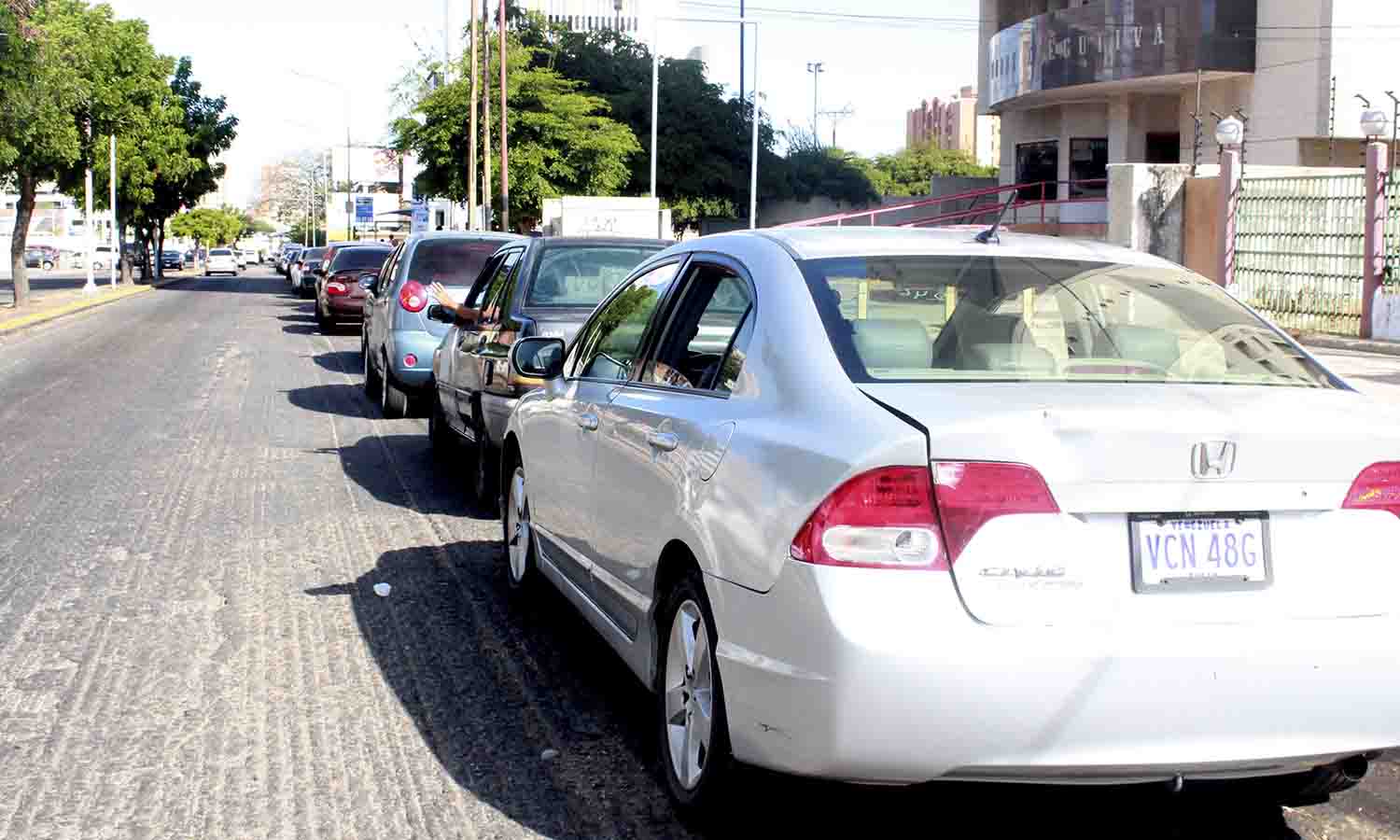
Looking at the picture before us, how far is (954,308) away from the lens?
483 centimetres

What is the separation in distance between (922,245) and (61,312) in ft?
113

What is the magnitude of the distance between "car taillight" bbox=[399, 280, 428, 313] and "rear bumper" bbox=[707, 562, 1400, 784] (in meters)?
10.7

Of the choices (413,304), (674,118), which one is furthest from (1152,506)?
(674,118)

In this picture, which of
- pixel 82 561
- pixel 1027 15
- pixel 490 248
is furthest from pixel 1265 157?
pixel 82 561

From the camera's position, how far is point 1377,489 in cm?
393

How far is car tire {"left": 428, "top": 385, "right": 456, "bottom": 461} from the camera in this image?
1220 cm

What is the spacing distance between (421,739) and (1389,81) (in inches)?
1359

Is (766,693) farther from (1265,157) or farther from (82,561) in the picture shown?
(1265,157)

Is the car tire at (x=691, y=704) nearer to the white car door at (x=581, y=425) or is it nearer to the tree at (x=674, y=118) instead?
the white car door at (x=581, y=425)

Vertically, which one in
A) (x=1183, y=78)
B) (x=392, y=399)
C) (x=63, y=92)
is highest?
(x=1183, y=78)

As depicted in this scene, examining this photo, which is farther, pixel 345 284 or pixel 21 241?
pixel 21 241

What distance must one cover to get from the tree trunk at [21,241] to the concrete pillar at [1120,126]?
2738cm

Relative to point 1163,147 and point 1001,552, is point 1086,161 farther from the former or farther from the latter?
point 1001,552

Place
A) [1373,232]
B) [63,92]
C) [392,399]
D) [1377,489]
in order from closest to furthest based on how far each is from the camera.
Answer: [1377,489]
[392,399]
[1373,232]
[63,92]
